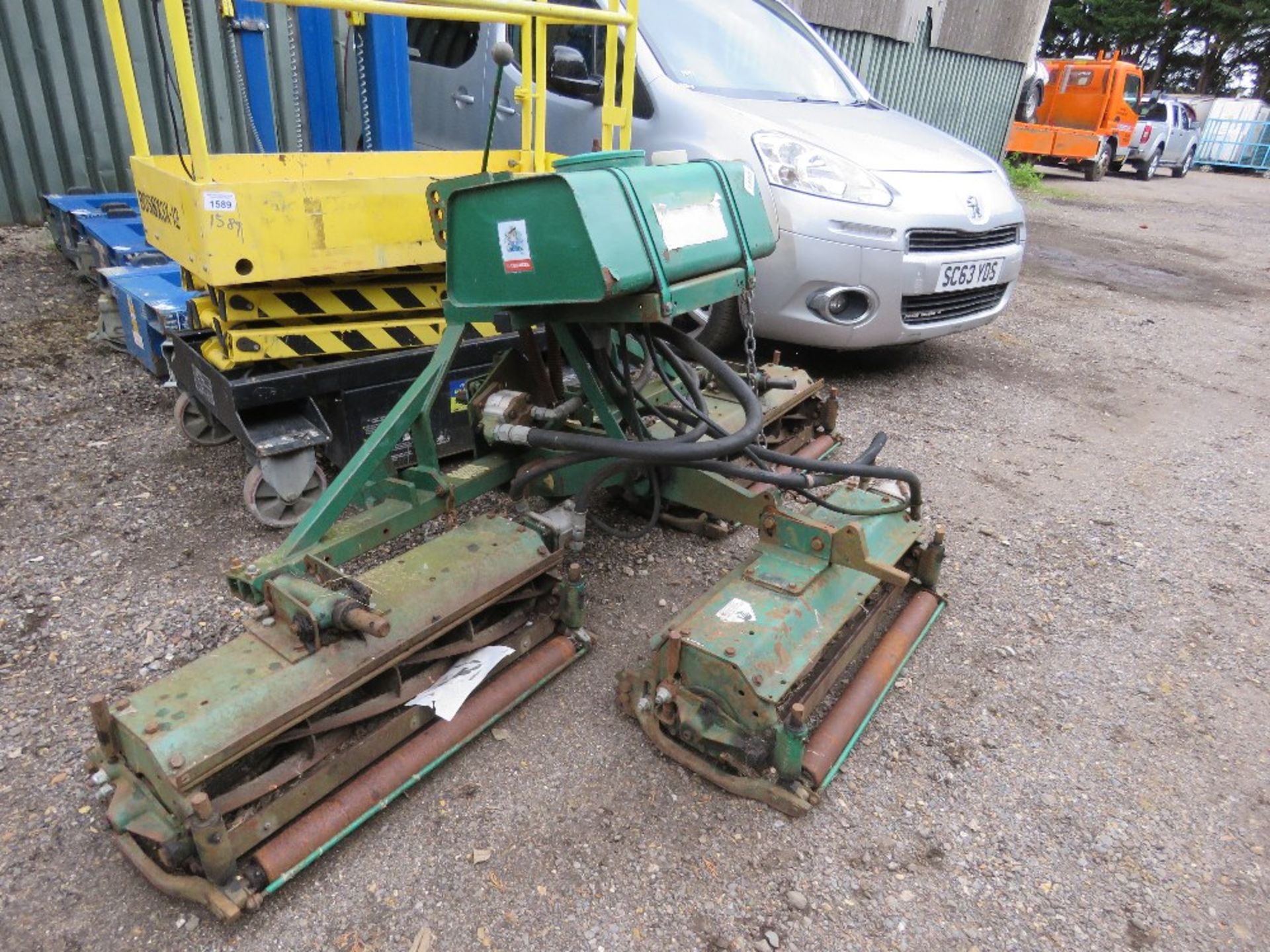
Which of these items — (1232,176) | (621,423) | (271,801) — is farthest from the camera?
(1232,176)

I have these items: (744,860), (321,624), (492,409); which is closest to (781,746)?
(744,860)

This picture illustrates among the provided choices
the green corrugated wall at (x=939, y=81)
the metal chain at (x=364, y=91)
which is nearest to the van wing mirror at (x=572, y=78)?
the metal chain at (x=364, y=91)

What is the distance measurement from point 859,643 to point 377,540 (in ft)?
4.74

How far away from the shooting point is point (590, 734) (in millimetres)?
2396

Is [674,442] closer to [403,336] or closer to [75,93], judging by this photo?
[403,336]

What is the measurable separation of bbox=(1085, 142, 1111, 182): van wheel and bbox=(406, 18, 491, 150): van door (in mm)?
17429

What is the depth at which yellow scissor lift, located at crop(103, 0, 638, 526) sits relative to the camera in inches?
112

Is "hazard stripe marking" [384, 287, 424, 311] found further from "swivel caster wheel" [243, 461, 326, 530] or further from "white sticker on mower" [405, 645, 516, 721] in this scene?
"white sticker on mower" [405, 645, 516, 721]

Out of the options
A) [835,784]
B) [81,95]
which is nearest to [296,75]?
[81,95]

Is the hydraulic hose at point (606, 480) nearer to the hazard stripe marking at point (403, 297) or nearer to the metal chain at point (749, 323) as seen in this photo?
the metal chain at point (749, 323)

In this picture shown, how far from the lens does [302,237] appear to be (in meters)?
3.04

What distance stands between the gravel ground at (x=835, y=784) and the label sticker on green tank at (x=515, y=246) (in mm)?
1220

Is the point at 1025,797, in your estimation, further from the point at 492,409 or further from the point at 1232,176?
the point at 1232,176

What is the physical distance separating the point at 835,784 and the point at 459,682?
1.04 metres
